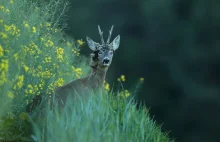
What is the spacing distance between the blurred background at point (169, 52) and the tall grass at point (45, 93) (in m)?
12.5

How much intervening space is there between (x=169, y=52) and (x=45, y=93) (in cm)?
1769

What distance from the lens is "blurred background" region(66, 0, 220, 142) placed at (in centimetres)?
2235

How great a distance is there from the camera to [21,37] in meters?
8.16

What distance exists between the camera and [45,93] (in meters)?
7.92

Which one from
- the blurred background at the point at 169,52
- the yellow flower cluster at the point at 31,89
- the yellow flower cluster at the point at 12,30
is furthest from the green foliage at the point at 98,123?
the blurred background at the point at 169,52

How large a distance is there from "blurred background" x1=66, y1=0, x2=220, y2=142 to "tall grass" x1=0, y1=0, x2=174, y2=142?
12.5m

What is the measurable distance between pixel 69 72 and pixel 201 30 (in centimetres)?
1637

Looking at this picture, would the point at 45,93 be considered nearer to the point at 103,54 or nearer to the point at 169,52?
the point at 103,54

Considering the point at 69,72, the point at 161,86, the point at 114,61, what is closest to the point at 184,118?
the point at 161,86

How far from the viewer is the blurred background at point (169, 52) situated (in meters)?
22.4

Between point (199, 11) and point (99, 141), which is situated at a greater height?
point (199, 11)

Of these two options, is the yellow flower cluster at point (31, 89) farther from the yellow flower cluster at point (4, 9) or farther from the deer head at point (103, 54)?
the deer head at point (103, 54)

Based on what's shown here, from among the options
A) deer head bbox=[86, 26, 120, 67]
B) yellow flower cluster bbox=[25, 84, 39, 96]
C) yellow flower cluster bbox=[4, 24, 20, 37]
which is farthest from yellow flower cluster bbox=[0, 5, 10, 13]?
deer head bbox=[86, 26, 120, 67]

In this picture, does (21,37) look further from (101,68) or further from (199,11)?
(199,11)
